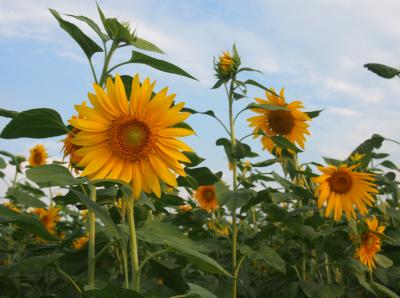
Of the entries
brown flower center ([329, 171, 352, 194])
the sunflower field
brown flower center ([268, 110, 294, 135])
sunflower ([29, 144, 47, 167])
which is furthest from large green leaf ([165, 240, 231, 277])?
sunflower ([29, 144, 47, 167])

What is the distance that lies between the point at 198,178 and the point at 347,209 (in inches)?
51.9

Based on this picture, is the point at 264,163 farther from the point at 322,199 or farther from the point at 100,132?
the point at 100,132

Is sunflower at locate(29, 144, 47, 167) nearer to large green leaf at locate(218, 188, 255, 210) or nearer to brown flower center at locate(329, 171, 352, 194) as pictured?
brown flower center at locate(329, 171, 352, 194)

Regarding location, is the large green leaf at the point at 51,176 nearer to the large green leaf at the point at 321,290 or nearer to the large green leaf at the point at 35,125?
the large green leaf at the point at 35,125

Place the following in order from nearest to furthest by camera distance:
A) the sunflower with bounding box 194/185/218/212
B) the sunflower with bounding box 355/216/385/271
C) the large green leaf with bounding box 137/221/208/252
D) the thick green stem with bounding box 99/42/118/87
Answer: the large green leaf with bounding box 137/221/208/252 < the thick green stem with bounding box 99/42/118/87 < the sunflower with bounding box 355/216/385/271 < the sunflower with bounding box 194/185/218/212

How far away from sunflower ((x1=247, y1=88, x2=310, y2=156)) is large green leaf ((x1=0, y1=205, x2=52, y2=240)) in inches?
92.1

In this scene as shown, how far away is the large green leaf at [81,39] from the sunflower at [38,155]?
4.71 metres

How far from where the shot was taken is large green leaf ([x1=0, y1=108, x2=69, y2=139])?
1809 mm

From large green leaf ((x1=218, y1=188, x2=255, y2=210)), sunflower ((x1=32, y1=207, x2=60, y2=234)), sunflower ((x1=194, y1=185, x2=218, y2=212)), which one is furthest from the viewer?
sunflower ((x1=194, y1=185, x2=218, y2=212))

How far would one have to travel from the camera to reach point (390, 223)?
3.96m

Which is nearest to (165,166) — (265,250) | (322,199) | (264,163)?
(265,250)

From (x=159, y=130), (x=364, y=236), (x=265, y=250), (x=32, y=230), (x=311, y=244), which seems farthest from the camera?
(x=364, y=236)

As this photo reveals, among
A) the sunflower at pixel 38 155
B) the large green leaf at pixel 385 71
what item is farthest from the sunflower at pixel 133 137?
the sunflower at pixel 38 155

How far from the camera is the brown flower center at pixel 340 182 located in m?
3.26
